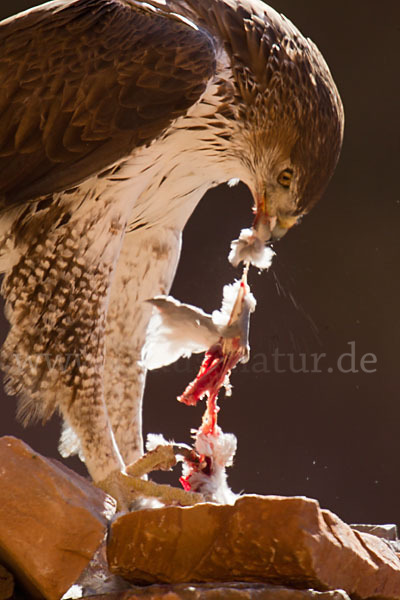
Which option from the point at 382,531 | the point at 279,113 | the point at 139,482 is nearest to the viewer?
the point at 139,482

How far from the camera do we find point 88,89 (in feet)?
7.23

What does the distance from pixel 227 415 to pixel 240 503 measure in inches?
102

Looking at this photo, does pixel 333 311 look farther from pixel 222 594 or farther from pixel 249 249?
pixel 222 594

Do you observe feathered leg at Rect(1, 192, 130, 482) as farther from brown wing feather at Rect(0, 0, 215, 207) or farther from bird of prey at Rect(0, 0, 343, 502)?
brown wing feather at Rect(0, 0, 215, 207)

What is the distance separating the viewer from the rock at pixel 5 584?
63.3 inches

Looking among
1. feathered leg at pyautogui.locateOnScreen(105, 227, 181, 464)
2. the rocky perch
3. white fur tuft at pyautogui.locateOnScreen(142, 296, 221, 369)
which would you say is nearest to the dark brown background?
feathered leg at pyautogui.locateOnScreen(105, 227, 181, 464)

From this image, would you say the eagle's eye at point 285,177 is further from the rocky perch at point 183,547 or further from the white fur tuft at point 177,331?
the rocky perch at point 183,547

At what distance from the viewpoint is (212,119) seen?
2.34 metres

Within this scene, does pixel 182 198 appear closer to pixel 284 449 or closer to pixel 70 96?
pixel 70 96

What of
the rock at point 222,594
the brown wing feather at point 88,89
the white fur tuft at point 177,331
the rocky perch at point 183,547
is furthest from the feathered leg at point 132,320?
the rock at point 222,594

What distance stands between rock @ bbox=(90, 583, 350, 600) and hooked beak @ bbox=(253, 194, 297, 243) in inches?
47.4

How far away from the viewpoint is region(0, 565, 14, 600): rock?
161 cm

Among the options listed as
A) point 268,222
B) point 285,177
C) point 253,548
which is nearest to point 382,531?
point 268,222

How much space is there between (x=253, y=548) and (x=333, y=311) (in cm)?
273
